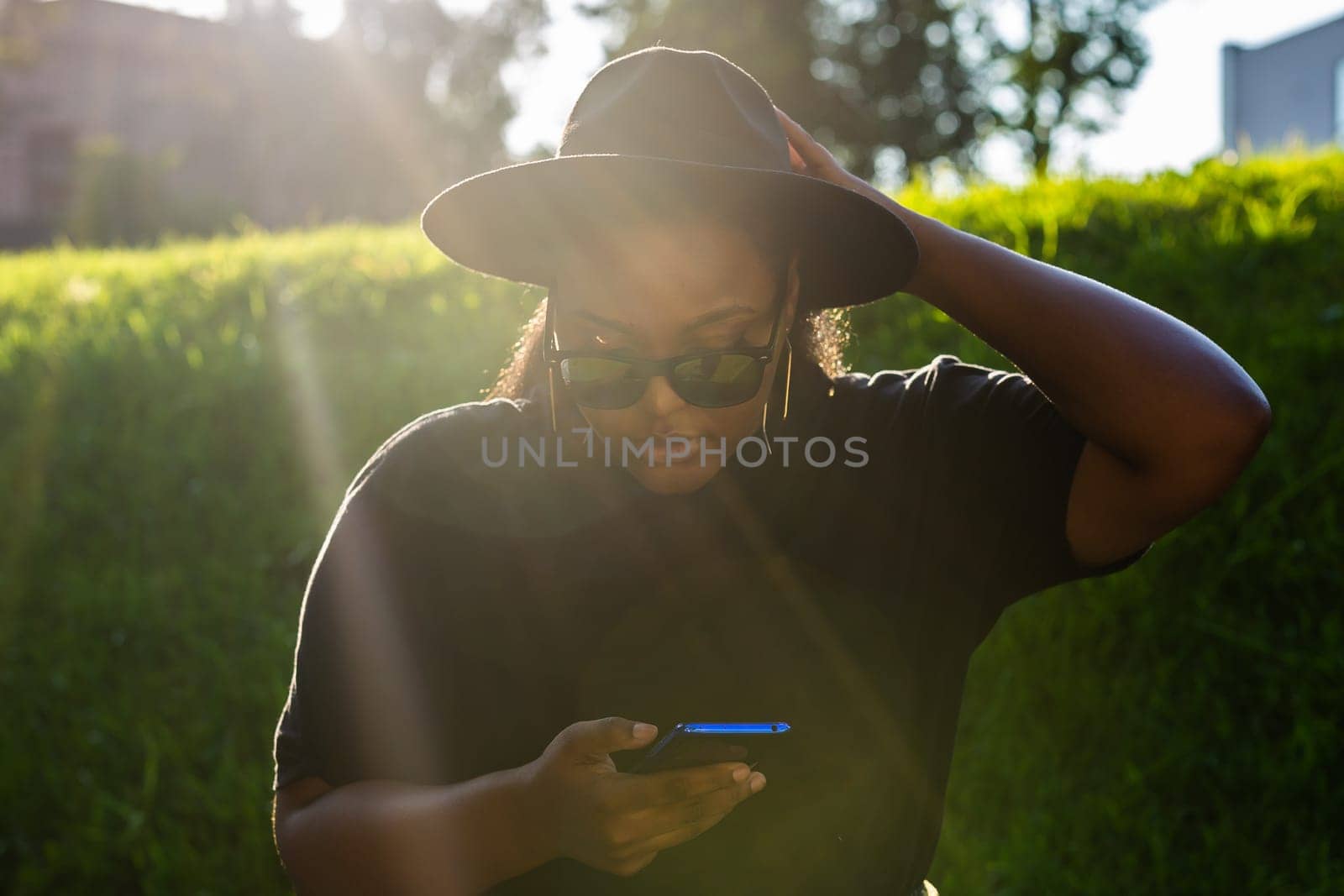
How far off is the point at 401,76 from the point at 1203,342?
45259 millimetres

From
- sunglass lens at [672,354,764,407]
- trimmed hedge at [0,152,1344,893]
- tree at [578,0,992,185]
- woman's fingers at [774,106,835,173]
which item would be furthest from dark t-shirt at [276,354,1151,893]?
tree at [578,0,992,185]

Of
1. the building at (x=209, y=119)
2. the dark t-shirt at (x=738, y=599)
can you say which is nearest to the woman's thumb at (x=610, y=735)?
the dark t-shirt at (x=738, y=599)

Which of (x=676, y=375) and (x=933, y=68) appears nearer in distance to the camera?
(x=676, y=375)

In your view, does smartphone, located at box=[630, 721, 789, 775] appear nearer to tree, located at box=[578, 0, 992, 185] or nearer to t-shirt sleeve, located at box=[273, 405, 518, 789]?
t-shirt sleeve, located at box=[273, 405, 518, 789]

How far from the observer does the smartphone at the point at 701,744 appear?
62.7 inches

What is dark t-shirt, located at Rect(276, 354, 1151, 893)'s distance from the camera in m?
1.97

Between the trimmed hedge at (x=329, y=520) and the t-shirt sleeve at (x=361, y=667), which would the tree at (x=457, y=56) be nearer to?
the trimmed hedge at (x=329, y=520)

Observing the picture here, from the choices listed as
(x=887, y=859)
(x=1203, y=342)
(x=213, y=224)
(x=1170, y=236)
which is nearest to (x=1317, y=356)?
(x=1170, y=236)

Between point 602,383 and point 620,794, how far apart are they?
0.72 meters

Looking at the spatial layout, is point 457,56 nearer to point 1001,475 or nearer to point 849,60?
point 849,60

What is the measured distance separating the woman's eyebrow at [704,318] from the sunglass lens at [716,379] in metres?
0.06

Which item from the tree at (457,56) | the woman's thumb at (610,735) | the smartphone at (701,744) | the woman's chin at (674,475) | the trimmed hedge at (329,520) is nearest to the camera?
the woman's thumb at (610,735)

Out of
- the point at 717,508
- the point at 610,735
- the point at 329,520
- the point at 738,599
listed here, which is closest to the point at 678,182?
the point at 717,508

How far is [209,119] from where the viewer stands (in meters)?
36.7
